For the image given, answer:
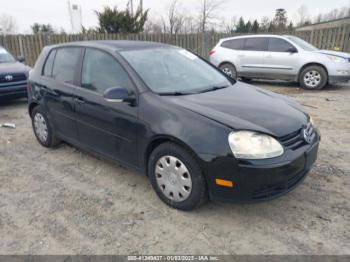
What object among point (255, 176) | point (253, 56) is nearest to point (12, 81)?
point (255, 176)

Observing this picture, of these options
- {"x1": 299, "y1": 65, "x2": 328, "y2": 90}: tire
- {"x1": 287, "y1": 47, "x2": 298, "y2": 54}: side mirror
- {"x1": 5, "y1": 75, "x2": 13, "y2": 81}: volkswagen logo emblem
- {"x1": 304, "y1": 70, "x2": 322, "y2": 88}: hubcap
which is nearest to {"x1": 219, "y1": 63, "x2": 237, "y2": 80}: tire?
{"x1": 287, "y1": 47, "x2": 298, "y2": 54}: side mirror

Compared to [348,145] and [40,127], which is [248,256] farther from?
[40,127]

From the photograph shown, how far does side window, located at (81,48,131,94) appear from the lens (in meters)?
3.17

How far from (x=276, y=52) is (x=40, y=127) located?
24.0 ft

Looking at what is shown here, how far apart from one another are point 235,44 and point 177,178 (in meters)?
8.13

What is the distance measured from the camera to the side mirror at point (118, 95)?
288 cm

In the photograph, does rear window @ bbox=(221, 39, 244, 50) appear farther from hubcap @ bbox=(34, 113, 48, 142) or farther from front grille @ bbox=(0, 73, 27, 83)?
hubcap @ bbox=(34, 113, 48, 142)

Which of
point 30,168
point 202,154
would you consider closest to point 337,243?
point 202,154

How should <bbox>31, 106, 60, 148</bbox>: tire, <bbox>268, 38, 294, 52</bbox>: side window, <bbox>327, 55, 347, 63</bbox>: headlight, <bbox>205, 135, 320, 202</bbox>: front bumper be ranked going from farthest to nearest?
1. <bbox>268, 38, 294, 52</bbox>: side window
2. <bbox>327, 55, 347, 63</bbox>: headlight
3. <bbox>31, 106, 60, 148</bbox>: tire
4. <bbox>205, 135, 320, 202</bbox>: front bumper

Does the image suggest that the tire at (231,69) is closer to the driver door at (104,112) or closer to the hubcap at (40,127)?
the hubcap at (40,127)

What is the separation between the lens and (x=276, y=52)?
359 inches

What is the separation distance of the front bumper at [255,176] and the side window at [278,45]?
718 centimetres

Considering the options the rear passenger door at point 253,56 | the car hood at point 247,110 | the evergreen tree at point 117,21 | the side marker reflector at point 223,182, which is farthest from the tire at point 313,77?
the evergreen tree at point 117,21

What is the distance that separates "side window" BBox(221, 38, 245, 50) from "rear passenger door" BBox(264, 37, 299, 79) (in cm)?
93
